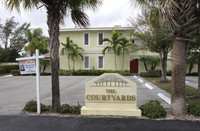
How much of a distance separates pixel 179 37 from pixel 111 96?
2898 mm

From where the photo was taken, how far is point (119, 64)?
19234mm

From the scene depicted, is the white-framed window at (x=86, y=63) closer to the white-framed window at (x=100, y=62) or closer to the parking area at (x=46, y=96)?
the white-framed window at (x=100, y=62)

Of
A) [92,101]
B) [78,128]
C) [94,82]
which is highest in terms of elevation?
[94,82]

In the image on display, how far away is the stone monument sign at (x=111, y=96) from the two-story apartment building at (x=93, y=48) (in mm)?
14363

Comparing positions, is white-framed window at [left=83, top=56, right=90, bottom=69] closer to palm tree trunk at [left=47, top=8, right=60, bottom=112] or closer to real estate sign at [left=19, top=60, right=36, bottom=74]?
real estate sign at [left=19, top=60, right=36, bottom=74]

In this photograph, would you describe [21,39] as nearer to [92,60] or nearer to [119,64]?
[92,60]

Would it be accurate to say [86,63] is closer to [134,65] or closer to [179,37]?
[134,65]

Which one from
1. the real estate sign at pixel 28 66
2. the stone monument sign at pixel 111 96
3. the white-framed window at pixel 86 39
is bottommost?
the stone monument sign at pixel 111 96

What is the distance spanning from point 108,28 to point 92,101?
1536 cm

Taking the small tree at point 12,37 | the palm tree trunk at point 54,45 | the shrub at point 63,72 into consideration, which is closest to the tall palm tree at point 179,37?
the palm tree trunk at point 54,45

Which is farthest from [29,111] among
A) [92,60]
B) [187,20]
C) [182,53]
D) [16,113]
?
[92,60]

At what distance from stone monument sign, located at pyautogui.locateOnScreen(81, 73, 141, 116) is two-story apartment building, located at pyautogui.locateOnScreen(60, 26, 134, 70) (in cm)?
1436

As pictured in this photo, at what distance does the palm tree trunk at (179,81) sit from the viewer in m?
4.78

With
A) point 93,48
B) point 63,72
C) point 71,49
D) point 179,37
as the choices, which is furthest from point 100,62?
point 179,37
